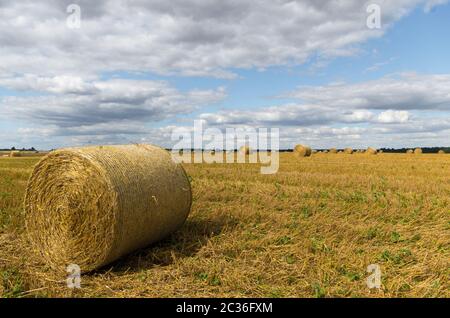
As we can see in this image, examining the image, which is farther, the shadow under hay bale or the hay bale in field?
the shadow under hay bale

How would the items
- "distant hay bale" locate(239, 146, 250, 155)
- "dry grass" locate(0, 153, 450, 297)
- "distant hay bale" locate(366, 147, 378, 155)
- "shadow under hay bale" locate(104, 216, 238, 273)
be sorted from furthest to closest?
"distant hay bale" locate(366, 147, 378, 155)
"distant hay bale" locate(239, 146, 250, 155)
"shadow under hay bale" locate(104, 216, 238, 273)
"dry grass" locate(0, 153, 450, 297)

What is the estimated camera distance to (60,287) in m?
5.61

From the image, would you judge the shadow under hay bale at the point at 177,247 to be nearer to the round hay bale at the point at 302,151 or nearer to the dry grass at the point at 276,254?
the dry grass at the point at 276,254

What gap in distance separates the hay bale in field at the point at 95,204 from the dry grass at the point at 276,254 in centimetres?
37

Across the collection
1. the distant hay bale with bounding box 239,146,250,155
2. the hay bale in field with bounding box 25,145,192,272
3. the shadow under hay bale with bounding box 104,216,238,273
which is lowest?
the shadow under hay bale with bounding box 104,216,238,273

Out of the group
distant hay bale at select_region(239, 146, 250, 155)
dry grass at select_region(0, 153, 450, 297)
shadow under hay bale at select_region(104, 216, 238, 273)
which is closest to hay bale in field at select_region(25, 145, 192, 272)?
shadow under hay bale at select_region(104, 216, 238, 273)

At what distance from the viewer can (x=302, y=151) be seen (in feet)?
124

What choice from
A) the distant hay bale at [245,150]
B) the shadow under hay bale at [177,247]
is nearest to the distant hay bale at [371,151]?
the distant hay bale at [245,150]

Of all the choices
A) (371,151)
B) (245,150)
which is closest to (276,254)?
(245,150)

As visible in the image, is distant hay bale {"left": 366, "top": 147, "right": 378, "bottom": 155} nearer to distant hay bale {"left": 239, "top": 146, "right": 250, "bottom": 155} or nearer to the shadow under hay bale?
distant hay bale {"left": 239, "top": 146, "right": 250, "bottom": 155}

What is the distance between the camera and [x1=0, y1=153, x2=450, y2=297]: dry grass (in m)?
5.40

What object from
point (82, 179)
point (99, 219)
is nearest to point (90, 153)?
point (82, 179)

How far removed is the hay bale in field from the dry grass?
37 centimetres

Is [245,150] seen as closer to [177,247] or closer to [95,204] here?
[177,247]
